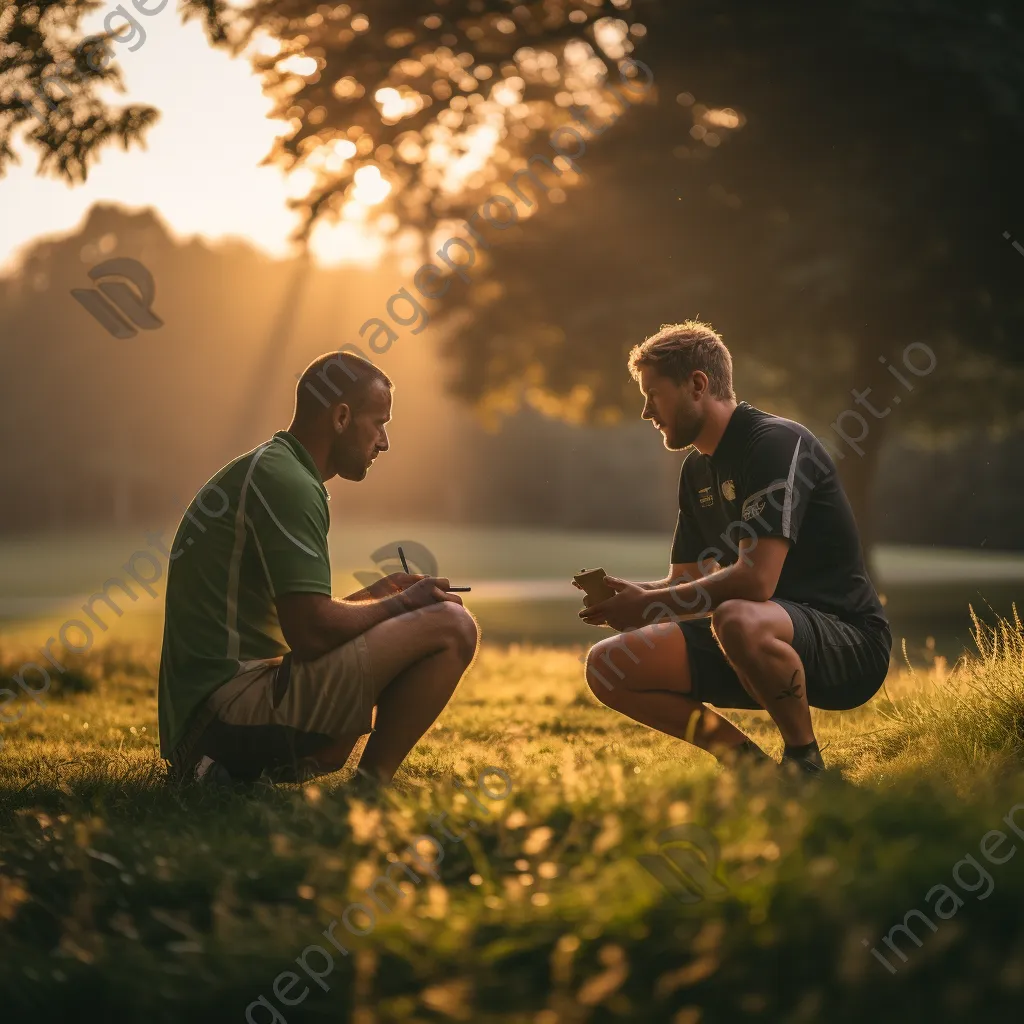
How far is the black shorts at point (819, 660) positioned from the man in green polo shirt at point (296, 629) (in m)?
1.11

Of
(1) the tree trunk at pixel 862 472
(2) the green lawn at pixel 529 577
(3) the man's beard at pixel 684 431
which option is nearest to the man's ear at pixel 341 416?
(3) the man's beard at pixel 684 431

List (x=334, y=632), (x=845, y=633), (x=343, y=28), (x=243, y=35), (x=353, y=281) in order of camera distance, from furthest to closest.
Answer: (x=353, y=281) < (x=343, y=28) < (x=243, y=35) < (x=845, y=633) < (x=334, y=632)

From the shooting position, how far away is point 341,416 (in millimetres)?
4871

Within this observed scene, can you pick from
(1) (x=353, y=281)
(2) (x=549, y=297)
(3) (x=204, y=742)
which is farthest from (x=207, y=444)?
(3) (x=204, y=742)

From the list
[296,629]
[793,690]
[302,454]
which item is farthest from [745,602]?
[302,454]

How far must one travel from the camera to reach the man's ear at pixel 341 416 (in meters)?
4.85

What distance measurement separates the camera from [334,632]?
4.62 metres

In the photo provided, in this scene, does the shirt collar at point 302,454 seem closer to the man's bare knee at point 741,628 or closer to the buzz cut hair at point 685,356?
the buzz cut hair at point 685,356

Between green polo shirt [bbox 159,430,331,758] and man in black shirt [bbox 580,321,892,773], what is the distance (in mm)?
1405

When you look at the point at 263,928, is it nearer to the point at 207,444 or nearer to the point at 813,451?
the point at 813,451

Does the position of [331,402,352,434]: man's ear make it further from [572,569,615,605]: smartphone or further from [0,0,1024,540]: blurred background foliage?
[0,0,1024,540]: blurred background foliage

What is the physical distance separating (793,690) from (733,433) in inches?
48.3

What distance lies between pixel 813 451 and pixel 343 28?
296 inches
